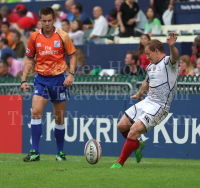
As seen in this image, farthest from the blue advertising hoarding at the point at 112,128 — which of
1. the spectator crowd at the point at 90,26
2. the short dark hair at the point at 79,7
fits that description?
the short dark hair at the point at 79,7

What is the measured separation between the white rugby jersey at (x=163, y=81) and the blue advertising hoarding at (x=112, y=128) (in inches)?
102

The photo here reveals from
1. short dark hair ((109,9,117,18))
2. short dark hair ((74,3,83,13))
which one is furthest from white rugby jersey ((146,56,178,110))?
short dark hair ((74,3,83,13))

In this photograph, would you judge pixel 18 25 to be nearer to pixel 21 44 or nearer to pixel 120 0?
pixel 21 44

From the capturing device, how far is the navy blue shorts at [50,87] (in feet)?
26.0

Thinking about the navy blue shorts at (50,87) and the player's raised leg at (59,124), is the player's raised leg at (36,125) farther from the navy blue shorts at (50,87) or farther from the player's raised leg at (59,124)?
the player's raised leg at (59,124)

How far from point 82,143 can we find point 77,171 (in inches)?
158

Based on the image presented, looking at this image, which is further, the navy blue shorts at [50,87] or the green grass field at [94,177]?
the navy blue shorts at [50,87]

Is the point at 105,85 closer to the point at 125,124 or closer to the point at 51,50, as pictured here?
the point at 51,50

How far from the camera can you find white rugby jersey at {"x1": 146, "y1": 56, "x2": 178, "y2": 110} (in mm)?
6844

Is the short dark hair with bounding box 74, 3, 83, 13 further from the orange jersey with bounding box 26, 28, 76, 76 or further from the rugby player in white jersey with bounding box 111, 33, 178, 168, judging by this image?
the rugby player in white jersey with bounding box 111, 33, 178, 168

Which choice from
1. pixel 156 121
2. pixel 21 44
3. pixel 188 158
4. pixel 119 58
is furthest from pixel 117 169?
pixel 21 44

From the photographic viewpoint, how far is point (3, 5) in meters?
17.9

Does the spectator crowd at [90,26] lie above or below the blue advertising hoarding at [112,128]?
above

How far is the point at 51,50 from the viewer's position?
25.8ft
